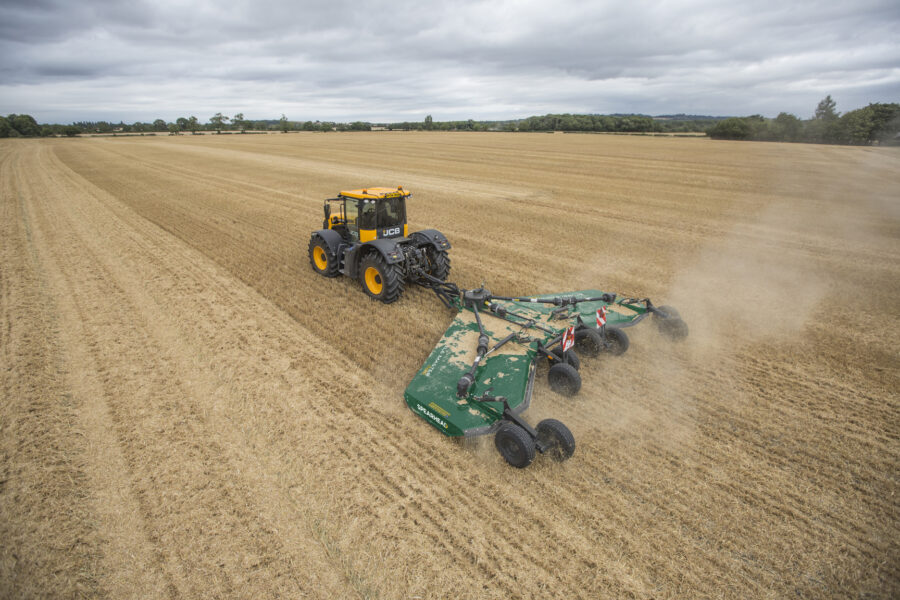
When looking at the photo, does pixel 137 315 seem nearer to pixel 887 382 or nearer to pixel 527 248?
pixel 527 248

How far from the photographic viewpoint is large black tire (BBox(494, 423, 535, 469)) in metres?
4.06

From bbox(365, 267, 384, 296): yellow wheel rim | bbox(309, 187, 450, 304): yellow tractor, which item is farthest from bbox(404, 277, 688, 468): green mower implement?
bbox(365, 267, 384, 296): yellow wheel rim

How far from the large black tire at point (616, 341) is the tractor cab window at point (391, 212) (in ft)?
14.9

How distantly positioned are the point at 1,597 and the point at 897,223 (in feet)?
74.2

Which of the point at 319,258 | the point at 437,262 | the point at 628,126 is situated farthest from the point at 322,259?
the point at 628,126

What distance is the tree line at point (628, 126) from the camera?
5362cm

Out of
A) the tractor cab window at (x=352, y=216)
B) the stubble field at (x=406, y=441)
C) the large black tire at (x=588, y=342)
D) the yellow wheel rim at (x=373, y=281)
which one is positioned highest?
the tractor cab window at (x=352, y=216)

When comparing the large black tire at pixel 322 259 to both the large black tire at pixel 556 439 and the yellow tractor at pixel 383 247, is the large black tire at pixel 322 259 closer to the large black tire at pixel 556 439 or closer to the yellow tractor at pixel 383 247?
the yellow tractor at pixel 383 247

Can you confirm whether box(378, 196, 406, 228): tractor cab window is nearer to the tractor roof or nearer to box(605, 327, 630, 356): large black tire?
the tractor roof

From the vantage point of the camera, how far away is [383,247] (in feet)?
24.4

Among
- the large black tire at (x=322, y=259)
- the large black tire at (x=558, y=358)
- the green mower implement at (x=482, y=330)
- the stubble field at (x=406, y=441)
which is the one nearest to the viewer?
the stubble field at (x=406, y=441)

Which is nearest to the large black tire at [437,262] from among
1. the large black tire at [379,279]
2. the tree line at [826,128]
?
the large black tire at [379,279]

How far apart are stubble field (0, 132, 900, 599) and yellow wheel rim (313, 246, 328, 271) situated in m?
0.31

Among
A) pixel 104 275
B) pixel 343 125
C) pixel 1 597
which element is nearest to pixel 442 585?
pixel 1 597
